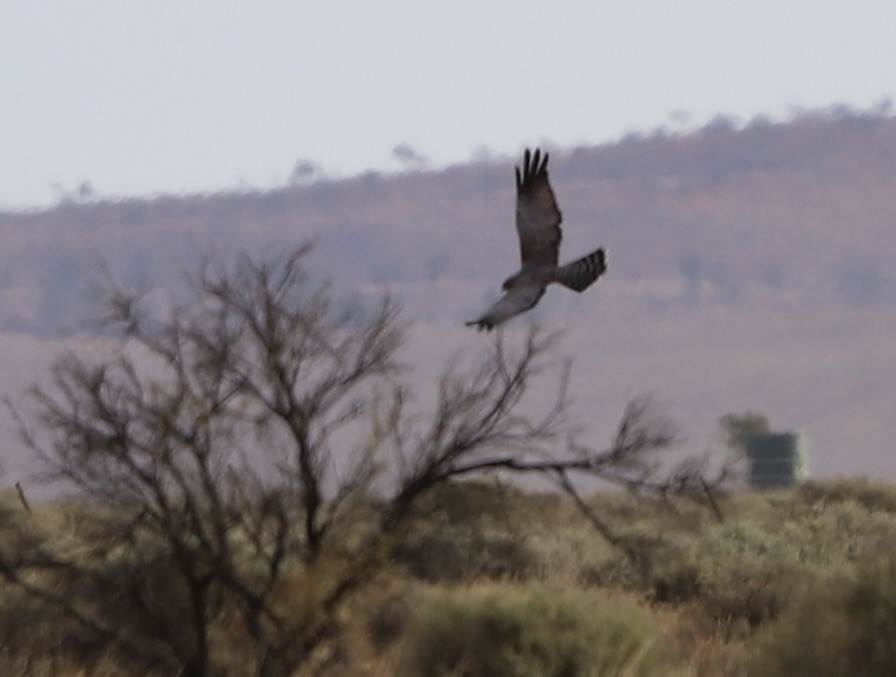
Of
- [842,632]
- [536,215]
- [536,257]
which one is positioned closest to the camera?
[842,632]

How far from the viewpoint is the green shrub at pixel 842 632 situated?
42.3ft

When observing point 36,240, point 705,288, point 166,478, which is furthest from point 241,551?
point 36,240

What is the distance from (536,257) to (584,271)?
0.69 metres

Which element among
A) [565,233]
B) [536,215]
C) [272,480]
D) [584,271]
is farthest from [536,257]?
[565,233]

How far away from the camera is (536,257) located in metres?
14.9

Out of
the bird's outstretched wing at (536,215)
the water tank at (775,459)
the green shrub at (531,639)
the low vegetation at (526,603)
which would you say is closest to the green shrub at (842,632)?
the low vegetation at (526,603)

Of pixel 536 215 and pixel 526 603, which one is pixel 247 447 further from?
pixel 536 215

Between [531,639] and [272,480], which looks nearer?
[531,639]

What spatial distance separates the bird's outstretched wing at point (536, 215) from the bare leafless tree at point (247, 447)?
16.1 feet

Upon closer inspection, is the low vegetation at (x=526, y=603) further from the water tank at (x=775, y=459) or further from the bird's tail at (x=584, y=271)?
the water tank at (x=775, y=459)

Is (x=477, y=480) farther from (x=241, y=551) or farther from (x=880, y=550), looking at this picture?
(x=880, y=550)

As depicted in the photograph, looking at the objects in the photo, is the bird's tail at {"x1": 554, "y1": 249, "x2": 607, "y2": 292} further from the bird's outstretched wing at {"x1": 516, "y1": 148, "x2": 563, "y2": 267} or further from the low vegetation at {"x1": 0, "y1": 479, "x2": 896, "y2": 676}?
the low vegetation at {"x1": 0, "y1": 479, "x2": 896, "y2": 676}

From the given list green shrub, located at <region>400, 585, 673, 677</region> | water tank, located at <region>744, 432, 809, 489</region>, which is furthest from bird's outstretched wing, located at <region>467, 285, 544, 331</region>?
water tank, located at <region>744, 432, 809, 489</region>

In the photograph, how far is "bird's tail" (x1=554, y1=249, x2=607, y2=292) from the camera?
14172 millimetres
